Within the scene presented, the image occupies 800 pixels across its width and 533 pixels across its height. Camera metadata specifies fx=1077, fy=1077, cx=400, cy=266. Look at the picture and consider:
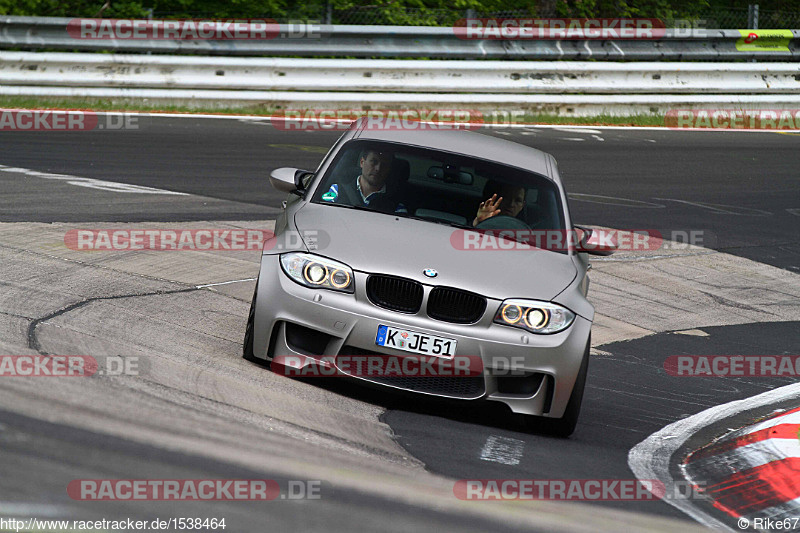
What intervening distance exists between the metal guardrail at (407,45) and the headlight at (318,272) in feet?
41.0

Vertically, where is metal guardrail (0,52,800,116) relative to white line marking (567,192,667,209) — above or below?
above

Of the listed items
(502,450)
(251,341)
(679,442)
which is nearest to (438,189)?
(251,341)

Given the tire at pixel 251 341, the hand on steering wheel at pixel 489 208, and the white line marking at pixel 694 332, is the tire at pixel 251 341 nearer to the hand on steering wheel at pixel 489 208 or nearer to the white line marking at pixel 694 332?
the hand on steering wheel at pixel 489 208

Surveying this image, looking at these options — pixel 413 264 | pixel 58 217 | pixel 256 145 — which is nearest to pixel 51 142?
pixel 256 145

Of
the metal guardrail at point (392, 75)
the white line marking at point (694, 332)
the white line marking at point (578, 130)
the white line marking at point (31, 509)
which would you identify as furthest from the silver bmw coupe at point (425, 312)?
the white line marking at point (578, 130)

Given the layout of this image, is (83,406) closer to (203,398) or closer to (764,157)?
(203,398)

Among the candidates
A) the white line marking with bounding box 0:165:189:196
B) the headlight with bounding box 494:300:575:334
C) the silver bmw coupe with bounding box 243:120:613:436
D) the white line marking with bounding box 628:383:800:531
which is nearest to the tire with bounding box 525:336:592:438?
the silver bmw coupe with bounding box 243:120:613:436

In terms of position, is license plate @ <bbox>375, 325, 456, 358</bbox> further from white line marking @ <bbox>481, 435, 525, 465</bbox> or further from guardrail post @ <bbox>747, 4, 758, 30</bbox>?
guardrail post @ <bbox>747, 4, 758, 30</bbox>

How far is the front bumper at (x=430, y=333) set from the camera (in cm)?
569

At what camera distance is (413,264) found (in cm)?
583

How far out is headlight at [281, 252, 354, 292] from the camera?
5.79 m

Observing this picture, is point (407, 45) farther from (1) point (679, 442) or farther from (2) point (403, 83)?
(1) point (679, 442)

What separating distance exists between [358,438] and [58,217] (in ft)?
18.2

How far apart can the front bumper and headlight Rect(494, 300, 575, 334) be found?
1.5 inches
